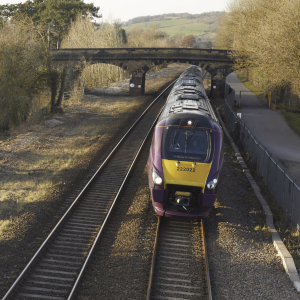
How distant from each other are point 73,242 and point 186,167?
389 centimetres

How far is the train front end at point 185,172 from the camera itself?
31.4 ft

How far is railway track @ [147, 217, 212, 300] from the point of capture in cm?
748

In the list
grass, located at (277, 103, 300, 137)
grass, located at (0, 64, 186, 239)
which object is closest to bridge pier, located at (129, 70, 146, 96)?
grass, located at (0, 64, 186, 239)

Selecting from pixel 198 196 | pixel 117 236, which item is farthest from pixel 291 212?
pixel 117 236

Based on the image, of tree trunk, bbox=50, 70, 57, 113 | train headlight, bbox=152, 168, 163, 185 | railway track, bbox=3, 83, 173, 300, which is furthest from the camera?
tree trunk, bbox=50, 70, 57, 113

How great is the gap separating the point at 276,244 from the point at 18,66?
20.3m

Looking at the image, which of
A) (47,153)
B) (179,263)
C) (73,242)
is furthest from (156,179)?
(47,153)

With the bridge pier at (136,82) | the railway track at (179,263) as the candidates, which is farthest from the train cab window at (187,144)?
the bridge pier at (136,82)

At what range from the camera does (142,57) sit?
37.0 meters

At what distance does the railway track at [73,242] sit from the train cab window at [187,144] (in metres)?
2.93

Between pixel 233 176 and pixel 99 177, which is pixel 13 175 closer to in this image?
pixel 99 177

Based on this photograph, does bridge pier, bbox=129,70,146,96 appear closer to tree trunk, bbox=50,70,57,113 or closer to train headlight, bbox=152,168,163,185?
tree trunk, bbox=50,70,57,113

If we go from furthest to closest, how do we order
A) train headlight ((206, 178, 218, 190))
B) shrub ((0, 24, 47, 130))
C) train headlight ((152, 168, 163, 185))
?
shrub ((0, 24, 47, 130))
train headlight ((152, 168, 163, 185))
train headlight ((206, 178, 218, 190))

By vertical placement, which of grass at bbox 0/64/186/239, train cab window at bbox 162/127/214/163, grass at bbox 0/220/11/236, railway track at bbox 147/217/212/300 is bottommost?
railway track at bbox 147/217/212/300
